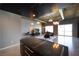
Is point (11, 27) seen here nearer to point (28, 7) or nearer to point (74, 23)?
point (28, 7)

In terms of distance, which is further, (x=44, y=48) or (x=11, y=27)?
(x=11, y=27)

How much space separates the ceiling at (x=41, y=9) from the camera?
259 cm

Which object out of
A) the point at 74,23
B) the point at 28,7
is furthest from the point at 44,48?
the point at 28,7

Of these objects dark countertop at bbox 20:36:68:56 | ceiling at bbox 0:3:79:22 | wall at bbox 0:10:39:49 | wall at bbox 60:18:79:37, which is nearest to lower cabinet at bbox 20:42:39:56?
dark countertop at bbox 20:36:68:56

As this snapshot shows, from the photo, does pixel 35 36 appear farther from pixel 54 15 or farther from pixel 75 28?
pixel 75 28

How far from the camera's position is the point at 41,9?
2641 mm

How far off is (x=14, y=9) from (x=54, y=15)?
849mm

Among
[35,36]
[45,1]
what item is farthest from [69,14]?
[35,36]

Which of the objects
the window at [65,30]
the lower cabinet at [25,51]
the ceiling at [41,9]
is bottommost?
the lower cabinet at [25,51]

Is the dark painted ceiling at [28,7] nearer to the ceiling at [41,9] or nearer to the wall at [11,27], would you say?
the ceiling at [41,9]

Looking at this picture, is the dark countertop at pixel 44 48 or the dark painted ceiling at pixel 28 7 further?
the dark painted ceiling at pixel 28 7

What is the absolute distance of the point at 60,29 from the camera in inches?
105

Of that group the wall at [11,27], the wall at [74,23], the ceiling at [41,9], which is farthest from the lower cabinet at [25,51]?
the wall at [74,23]

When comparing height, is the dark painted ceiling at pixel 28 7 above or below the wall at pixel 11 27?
above
